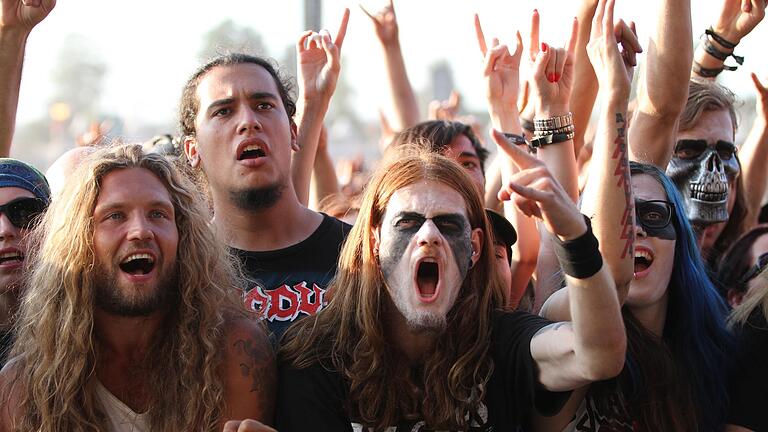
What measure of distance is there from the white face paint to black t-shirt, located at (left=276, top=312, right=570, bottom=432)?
0.77ft

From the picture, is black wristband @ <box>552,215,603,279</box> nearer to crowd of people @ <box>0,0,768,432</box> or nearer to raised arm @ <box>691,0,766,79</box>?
crowd of people @ <box>0,0,768,432</box>

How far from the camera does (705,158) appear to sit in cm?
452

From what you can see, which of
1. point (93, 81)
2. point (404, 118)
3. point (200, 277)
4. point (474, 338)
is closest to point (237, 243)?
point (200, 277)

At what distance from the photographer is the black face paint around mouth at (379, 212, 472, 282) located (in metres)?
3.27

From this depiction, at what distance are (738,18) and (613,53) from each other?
62.7 inches

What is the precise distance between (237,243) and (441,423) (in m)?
1.34

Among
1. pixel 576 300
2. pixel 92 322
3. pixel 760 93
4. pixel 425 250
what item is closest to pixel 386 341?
pixel 425 250

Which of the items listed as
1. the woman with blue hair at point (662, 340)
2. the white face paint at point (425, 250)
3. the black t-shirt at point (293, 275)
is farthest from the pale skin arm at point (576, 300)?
the black t-shirt at point (293, 275)

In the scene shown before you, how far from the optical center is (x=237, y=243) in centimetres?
405

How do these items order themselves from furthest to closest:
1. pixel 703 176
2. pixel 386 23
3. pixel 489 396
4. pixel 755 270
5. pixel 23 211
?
1. pixel 386 23
2. pixel 703 176
3. pixel 755 270
4. pixel 23 211
5. pixel 489 396

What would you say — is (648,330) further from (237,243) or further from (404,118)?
(404,118)

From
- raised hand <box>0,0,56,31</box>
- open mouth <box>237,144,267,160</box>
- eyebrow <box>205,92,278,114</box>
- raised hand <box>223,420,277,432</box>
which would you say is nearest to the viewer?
raised hand <box>223,420,277,432</box>

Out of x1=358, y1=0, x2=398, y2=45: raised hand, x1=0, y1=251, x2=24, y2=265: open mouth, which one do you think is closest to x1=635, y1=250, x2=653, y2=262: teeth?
x1=0, y1=251, x2=24, y2=265: open mouth

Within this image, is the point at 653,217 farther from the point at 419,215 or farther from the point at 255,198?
the point at 255,198
